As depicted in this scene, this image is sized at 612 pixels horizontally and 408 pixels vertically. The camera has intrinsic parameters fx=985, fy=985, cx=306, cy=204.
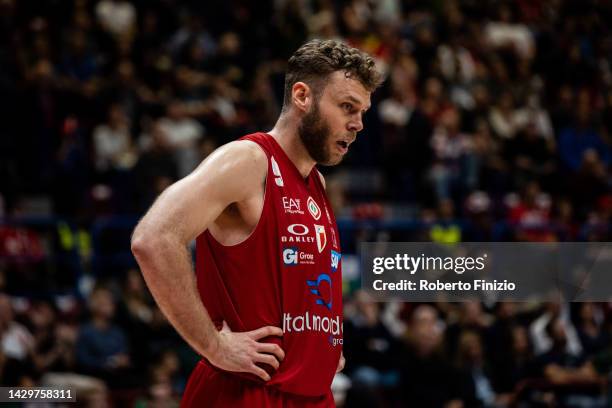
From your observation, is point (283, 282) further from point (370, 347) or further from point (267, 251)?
point (370, 347)

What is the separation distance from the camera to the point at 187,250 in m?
3.63

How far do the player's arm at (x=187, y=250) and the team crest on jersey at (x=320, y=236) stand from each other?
36cm

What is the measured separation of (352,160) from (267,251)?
1004 cm

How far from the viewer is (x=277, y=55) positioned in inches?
593

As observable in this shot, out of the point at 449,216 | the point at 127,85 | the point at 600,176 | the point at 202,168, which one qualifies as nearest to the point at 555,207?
the point at 600,176

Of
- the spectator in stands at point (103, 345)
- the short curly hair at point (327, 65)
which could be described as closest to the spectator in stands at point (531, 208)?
the spectator in stands at point (103, 345)

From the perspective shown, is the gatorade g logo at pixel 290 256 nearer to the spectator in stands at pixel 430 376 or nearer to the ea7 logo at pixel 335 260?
the ea7 logo at pixel 335 260

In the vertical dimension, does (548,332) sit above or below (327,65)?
below

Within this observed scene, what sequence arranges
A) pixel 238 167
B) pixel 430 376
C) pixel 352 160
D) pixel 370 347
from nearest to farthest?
1. pixel 238 167
2. pixel 430 376
3. pixel 370 347
4. pixel 352 160

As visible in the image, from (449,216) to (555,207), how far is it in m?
2.06

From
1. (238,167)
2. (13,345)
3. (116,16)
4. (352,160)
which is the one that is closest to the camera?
(238,167)

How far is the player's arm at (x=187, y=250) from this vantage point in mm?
3561

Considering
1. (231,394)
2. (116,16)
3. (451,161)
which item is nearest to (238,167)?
(231,394)

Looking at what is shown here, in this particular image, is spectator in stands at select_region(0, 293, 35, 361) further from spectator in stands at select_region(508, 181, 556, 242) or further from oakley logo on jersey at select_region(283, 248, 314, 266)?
oakley logo on jersey at select_region(283, 248, 314, 266)
